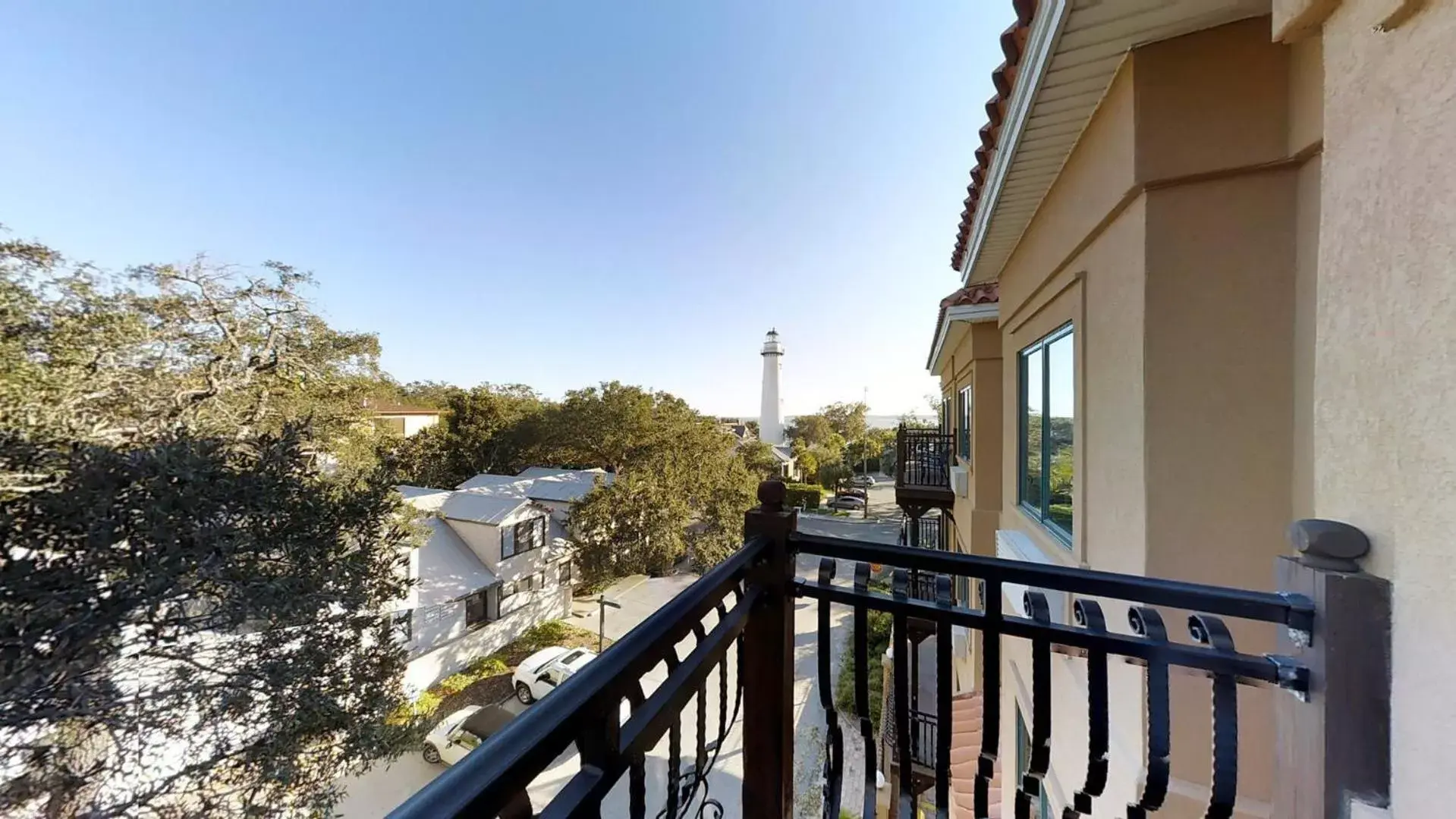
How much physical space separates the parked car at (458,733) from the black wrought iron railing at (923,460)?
24.1 ft

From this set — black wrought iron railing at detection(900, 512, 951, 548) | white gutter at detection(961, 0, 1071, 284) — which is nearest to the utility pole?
black wrought iron railing at detection(900, 512, 951, 548)

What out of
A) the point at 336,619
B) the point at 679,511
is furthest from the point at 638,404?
the point at 336,619

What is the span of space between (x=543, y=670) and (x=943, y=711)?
389 inches

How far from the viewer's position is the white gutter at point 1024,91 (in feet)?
5.58

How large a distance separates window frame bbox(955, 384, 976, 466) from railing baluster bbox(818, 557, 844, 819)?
16.4 feet

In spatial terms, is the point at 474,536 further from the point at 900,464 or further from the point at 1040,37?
the point at 1040,37

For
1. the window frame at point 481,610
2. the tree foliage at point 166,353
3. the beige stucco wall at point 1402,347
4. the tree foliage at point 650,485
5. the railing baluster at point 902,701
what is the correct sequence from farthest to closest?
the tree foliage at point 650,485 < the window frame at point 481,610 < the tree foliage at point 166,353 < the railing baluster at point 902,701 < the beige stucco wall at point 1402,347

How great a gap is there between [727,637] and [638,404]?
57.0 ft

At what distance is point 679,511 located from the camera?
1391 cm

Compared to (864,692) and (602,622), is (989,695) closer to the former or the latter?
(864,692)

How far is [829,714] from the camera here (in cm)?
159

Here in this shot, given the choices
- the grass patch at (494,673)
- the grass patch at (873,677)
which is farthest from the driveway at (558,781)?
the grass patch at (873,677)

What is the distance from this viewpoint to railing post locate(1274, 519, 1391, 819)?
840 millimetres

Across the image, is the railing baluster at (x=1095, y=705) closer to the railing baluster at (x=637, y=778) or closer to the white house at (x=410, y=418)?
the railing baluster at (x=637, y=778)
